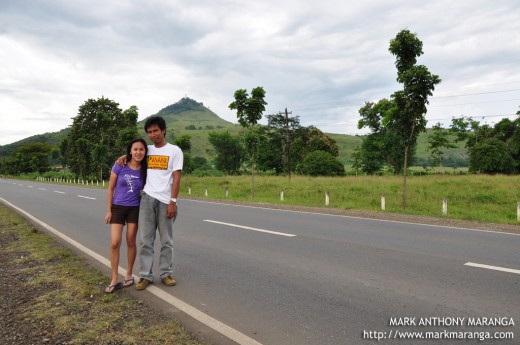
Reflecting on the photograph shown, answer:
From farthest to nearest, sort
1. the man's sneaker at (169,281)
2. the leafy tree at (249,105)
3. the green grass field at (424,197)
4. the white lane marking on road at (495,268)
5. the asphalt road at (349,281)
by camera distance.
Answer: the leafy tree at (249,105)
the green grass field at (424,197)
the white lane marking on road at (495,268)
the man's sneaker at (169,281)
the asphalt road at (349,281)

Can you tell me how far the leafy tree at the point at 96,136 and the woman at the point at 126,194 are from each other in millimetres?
43391

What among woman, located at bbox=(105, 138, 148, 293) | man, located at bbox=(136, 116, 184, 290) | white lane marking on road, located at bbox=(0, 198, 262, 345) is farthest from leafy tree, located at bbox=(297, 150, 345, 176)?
woman, located at bbox=(105, 138, 148, 293)

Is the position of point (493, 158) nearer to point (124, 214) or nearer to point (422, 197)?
point (422, 197)

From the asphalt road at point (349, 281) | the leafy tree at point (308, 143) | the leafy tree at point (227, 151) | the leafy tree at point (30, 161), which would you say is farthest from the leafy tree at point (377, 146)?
the leafy tree at point (30, 161)

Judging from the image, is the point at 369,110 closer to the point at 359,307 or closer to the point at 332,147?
the point at 332,147

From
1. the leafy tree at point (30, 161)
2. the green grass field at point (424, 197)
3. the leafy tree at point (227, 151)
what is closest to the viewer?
the green grass field at point (424, 197)

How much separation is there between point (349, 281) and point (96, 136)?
58.2 metres

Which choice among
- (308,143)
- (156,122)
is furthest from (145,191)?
(308,143)

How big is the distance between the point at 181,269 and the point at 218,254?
41.2 inches

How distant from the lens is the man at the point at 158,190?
441 cm

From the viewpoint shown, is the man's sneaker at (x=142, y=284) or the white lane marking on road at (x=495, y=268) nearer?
the man's sneaker at (x=142, y=284)

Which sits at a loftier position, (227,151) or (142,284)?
(227,151)

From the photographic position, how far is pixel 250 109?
840 inches

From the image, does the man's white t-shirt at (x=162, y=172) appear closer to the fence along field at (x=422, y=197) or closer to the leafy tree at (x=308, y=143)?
the fence along field at (x=422, y=197)
